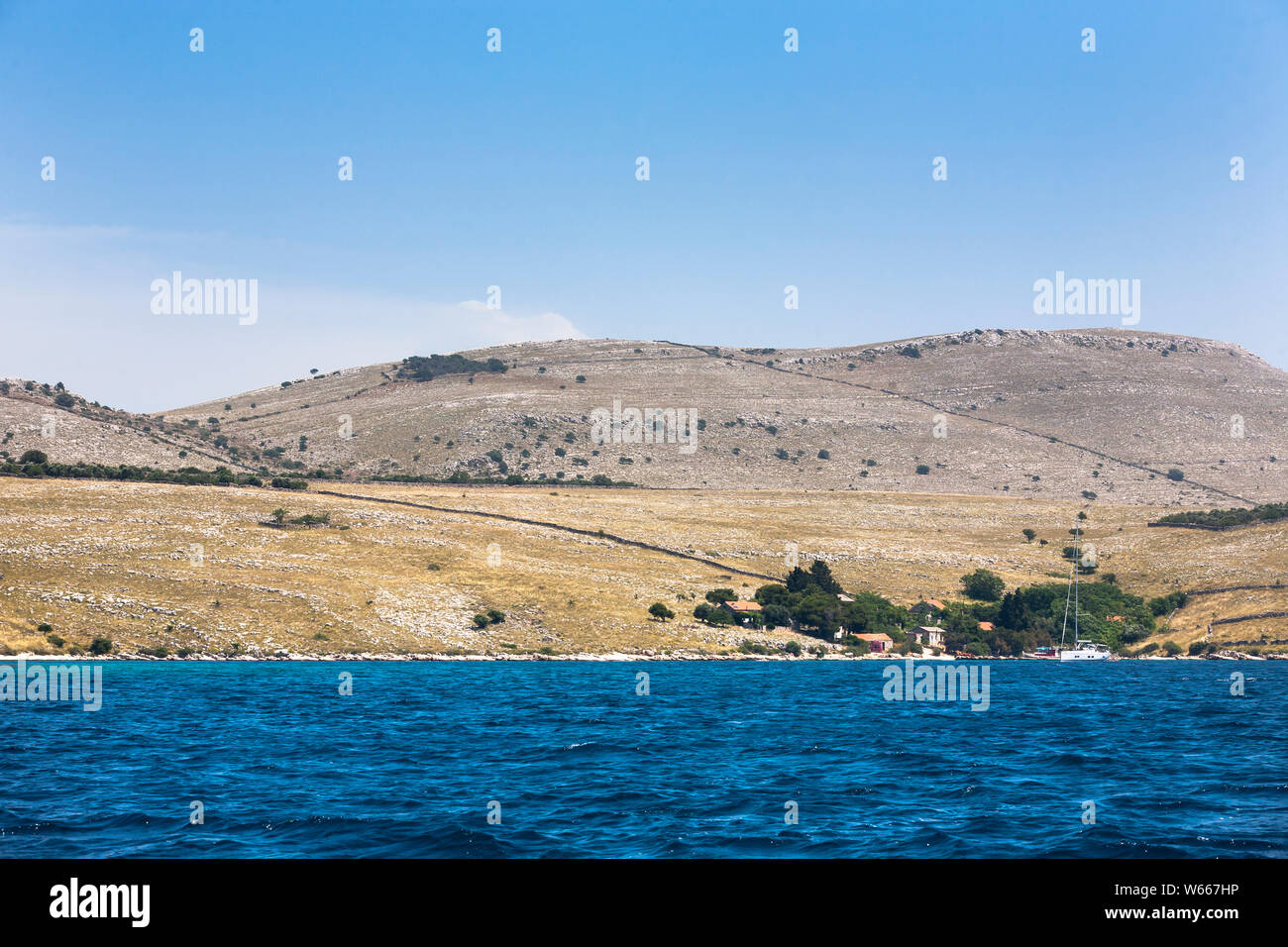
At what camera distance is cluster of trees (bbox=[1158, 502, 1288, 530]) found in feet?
449

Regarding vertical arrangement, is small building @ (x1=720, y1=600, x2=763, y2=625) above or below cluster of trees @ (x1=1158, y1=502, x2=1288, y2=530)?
below

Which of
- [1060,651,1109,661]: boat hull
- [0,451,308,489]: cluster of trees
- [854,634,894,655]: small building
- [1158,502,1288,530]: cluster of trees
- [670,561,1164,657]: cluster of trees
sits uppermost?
[0,451,308,489]: cluster of trees

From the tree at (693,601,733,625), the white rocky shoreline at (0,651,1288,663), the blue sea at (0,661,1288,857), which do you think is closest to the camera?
the blue sea at (0,661,1288,857)

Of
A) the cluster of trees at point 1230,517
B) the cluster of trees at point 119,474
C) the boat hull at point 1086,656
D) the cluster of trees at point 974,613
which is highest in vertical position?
the cluster of trees at point 119,474

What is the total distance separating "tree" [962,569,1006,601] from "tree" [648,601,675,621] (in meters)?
38.8

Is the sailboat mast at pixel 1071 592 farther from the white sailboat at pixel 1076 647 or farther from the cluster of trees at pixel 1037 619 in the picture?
the cluster of trees at pixel 1037 619

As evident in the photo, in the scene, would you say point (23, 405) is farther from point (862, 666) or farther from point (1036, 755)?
point (1036, 755)

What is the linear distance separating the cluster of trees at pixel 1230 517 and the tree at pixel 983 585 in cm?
3885

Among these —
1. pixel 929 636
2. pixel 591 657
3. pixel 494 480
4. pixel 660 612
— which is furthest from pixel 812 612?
pixel 494 480

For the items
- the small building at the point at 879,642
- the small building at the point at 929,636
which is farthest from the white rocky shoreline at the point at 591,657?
the small building at the point at 929,636

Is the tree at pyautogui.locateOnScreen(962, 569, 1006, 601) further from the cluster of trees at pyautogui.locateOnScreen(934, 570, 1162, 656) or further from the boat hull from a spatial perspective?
the boat hull

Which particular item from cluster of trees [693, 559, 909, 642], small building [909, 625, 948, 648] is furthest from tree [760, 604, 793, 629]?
small building [909, 625, 948, 648]

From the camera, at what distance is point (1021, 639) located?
107562 mm

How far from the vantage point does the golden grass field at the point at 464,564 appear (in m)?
87.4
